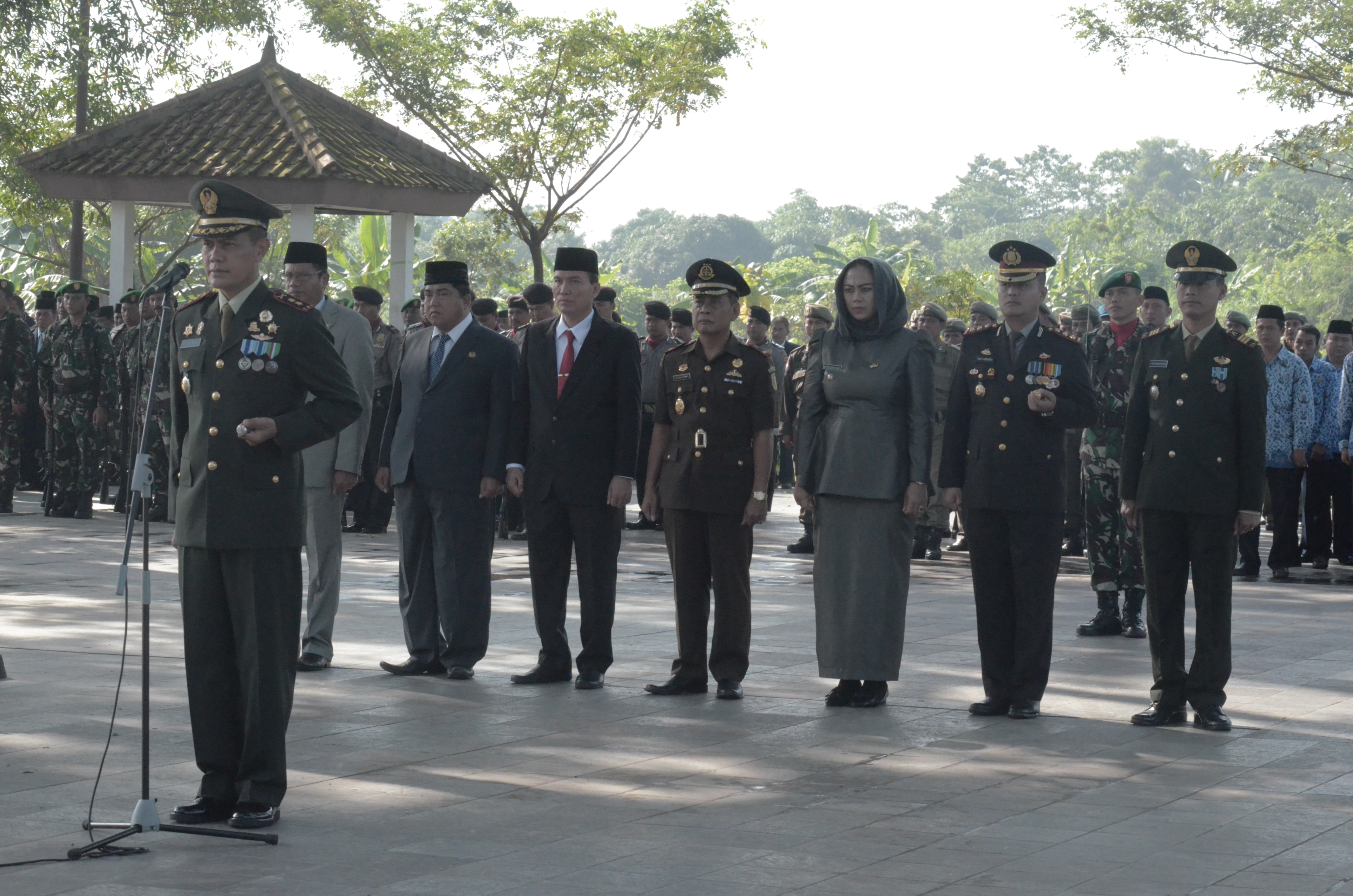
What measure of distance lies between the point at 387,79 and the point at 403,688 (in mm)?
23863

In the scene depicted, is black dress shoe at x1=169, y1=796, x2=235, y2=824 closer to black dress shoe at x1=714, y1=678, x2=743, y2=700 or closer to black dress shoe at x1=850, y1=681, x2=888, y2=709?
black dress shoe at x1=714, y1=678, x2=743, y2=700

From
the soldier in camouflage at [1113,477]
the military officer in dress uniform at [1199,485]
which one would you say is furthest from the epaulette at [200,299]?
the soldier in camouflage at [1113,477]

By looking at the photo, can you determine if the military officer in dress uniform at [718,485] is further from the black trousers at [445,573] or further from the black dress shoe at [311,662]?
the black dress shoe at [311,662]

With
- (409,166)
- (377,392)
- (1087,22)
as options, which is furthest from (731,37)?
(377,392)

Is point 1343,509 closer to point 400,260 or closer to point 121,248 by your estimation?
point 400,260

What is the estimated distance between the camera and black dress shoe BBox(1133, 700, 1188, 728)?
7.95m

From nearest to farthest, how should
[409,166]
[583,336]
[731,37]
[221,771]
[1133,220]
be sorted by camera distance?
[221,771] < [583,336] < [409,166] < [731,37] < [1133,220]

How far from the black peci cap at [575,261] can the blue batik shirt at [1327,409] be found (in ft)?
28.2

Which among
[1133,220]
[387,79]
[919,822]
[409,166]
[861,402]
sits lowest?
[919,822]

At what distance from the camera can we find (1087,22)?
27.5m

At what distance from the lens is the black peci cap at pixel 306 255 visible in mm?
8586

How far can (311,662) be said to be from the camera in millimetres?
9016

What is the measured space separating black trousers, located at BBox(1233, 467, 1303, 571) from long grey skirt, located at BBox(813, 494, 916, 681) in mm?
7440

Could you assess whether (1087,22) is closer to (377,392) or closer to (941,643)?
(377,392)
